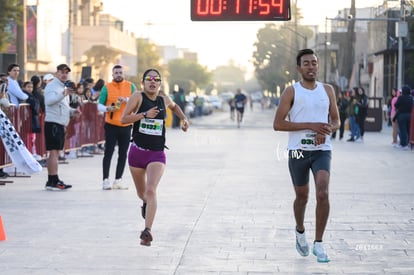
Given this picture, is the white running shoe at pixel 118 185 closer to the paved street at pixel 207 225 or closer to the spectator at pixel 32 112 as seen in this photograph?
the paved street at pixel 207 225

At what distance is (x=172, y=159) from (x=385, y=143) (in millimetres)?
10091

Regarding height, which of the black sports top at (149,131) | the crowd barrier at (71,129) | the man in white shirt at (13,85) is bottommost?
the crowd barrier at (71,129)

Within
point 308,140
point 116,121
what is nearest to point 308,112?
point 308,140

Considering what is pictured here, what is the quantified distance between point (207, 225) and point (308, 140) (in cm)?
239

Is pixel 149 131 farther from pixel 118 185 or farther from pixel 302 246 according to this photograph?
pixel 118 185

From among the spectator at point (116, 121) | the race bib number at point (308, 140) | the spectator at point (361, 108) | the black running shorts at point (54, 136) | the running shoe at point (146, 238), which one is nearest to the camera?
the race bib number at point (308, 140)

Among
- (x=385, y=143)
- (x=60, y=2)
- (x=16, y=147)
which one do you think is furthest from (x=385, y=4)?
(x=16, y=147)

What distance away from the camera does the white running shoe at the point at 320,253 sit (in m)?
8.29

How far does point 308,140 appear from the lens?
27.8 feet

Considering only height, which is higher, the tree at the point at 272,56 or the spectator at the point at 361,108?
the tree at the point at 272,56

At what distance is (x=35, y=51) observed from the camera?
49.1 m

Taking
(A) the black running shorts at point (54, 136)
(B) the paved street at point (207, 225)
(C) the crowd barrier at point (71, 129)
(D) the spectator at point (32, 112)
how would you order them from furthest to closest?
(D) the spectator at point (32, 112) < (C) the crowd barrier at point (71, 129) < (A) the black running shorts at point (54, 136) < (B) the paved street at point (207, 225)

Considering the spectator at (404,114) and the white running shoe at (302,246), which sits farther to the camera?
the spectator at (404,114)

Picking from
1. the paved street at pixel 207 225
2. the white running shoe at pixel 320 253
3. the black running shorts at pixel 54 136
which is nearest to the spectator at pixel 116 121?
the paved street at pixel 207 225
